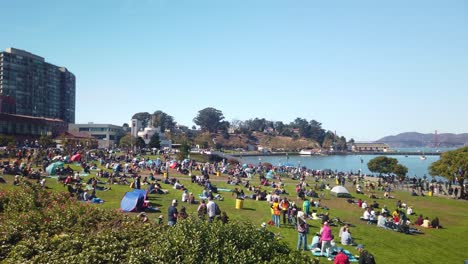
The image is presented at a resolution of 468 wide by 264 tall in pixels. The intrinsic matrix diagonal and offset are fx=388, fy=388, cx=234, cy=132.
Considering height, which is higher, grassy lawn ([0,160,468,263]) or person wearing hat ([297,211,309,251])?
person wearing hat ([297,211,309,251])

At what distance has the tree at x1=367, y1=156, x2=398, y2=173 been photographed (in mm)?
59750

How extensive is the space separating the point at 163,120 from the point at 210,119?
81.9ft

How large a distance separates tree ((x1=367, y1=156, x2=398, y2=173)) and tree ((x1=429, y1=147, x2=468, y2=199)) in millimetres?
14560

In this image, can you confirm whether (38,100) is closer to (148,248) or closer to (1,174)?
(1,174)

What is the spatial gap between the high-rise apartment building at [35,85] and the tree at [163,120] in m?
36.4

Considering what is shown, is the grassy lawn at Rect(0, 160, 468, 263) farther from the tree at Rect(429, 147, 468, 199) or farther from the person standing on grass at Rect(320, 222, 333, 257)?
the tree at Rect(429, 147, 468, 199)

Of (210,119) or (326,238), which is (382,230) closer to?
(326,238)

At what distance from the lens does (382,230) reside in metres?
23.0

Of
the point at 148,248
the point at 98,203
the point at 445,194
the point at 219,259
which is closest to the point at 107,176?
the point at 98,203

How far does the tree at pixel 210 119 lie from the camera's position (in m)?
193

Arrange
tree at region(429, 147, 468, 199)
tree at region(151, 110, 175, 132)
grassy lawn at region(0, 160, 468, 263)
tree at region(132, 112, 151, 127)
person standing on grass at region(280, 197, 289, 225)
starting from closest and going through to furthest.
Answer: grassy lawn at region(0, 160, 468, 263) < person standing on grass at region(280, 197, 289, 225) < tree at region(429, 147, 468, 199) < tree at region(151, 110, 175, 132) < tree at region(132, 112, 151, 127)

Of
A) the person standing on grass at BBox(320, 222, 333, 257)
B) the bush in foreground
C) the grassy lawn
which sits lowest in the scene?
the grassy lawn

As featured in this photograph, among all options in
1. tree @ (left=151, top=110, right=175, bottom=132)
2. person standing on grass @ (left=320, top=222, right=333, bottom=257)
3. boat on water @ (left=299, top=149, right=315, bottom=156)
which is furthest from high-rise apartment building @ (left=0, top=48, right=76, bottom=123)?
person standing on grass @ (left=320, top=222, right=333, bottom=257)

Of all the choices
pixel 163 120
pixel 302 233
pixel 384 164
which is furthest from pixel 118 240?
pixel 163 120
